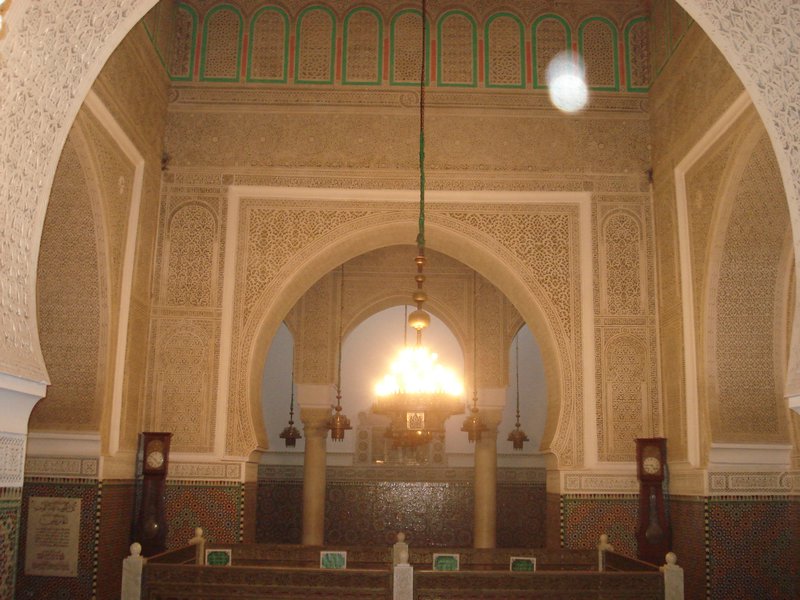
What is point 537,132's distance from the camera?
5.58 m

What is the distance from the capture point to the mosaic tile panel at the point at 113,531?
15.2ft

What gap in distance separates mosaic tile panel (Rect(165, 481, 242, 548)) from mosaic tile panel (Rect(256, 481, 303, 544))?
4.03 m

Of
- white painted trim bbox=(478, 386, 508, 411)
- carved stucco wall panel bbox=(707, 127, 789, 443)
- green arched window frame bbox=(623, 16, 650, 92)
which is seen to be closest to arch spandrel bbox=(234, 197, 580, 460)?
carved stucco wall panel bbox=(707, 127, 789, 443)

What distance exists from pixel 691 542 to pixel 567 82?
2.92m

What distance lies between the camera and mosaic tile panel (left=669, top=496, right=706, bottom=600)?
4602 mm

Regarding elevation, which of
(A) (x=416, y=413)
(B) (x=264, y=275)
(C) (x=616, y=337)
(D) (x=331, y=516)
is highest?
(B) (x=264, y=275)

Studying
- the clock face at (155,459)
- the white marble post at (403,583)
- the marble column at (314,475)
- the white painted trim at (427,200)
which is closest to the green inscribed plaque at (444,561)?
the white marble post at (403,583)

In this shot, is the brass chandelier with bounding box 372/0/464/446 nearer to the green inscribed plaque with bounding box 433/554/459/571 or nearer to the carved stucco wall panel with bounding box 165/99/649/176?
the carved stucco wall panel with bounding box 165/99/649/176

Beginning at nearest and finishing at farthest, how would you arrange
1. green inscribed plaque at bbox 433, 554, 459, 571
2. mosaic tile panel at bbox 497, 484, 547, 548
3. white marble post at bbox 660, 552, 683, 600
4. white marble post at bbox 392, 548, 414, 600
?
white marble post at bbox 392, 548, 414, 600
white marble post at bbox 660, 552, 683, 600
green inscribed plaque at bbox 433, 554, 459, 571
mosaic tile panel at bbox 497, 484, 547, 548

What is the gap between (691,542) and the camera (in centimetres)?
472

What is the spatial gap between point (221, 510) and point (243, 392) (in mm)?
702

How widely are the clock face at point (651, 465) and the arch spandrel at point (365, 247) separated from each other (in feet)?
1.37

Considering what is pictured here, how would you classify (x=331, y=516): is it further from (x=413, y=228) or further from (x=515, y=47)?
(x=515, y=47)

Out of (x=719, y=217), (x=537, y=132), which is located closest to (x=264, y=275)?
(x=537, y=132)
